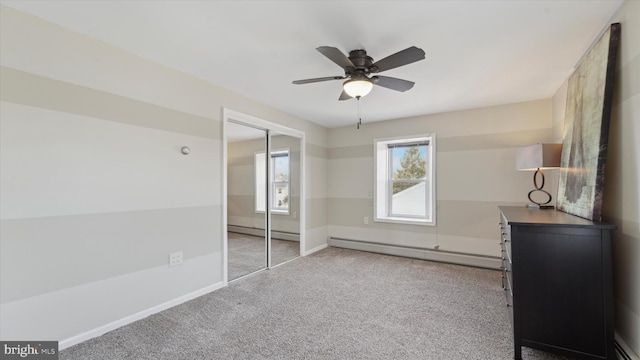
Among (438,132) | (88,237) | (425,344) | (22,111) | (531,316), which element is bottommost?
(425,344)

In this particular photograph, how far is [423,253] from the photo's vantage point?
435cm

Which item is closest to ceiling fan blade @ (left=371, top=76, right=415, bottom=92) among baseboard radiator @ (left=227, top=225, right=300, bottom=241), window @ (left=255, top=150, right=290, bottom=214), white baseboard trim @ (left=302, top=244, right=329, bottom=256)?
window @ (left=255, top=150, right=290, bottom=214)

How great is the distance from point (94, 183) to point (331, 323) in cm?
238

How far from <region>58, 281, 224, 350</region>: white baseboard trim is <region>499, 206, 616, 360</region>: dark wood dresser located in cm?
297

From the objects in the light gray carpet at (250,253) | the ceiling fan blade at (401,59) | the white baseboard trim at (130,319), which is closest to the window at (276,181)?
the light gray carpet at (250,253)

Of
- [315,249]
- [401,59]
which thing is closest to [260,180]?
[315,249]

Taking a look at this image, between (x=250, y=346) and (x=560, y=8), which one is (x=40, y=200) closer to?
(x=250, y=346)

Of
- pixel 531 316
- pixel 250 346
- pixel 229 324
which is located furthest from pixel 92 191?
pixel 531 316

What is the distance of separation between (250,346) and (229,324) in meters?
0.42

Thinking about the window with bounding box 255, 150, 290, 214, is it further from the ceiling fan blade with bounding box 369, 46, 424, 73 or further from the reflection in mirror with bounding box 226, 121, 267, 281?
the ceiling fan blade with bounding box 369, 46, 424, 73

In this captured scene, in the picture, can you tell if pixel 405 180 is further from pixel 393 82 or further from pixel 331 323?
pixel 331 323

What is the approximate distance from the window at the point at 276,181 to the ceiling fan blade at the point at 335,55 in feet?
7.68

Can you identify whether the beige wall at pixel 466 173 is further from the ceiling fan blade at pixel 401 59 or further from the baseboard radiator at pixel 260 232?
the ceiling fan blade at pixel 401 59

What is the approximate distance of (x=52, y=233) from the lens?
1.97 metres
